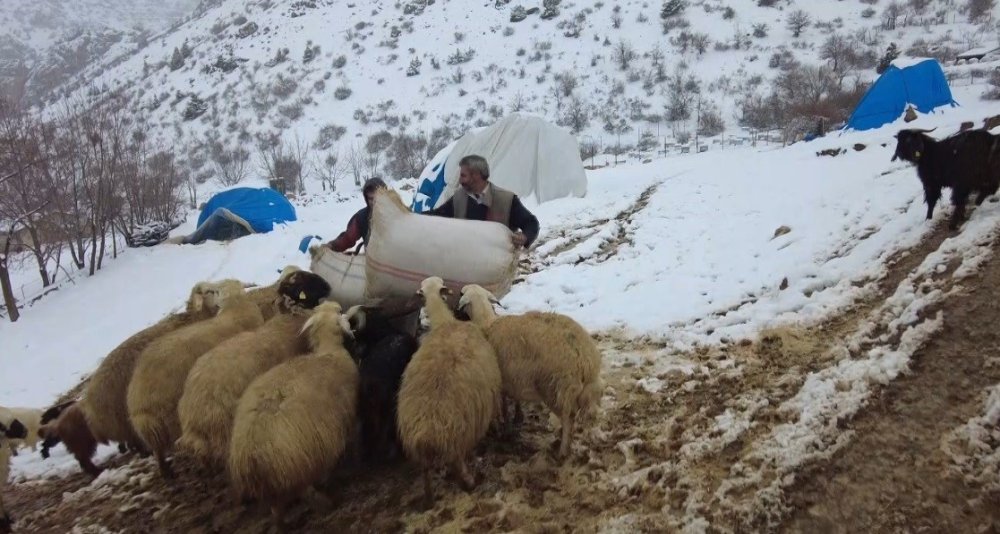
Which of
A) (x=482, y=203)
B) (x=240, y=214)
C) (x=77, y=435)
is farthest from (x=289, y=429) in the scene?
(x=240, y=214)

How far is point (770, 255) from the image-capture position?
22.0 ft

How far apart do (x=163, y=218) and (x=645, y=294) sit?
16.9 m

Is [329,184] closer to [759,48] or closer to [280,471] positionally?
[759,48]

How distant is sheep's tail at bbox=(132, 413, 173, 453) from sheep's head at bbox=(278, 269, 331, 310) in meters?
1.16

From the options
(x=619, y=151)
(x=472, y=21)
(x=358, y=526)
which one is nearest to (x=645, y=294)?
(x=358, y=526)

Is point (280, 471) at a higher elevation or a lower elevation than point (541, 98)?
lower

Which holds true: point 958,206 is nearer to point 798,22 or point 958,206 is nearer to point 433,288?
point 433,288

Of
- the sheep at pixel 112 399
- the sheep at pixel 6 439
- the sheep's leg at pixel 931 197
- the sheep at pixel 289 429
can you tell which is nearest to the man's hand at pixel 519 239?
the sheep at pixel 289 429

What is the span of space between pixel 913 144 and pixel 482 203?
4.88 meters

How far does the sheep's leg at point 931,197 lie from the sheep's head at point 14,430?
8.25 meters

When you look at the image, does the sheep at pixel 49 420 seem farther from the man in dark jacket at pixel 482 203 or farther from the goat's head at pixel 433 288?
the man in dark jacket at pixel 482 203

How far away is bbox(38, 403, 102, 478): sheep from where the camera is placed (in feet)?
13.1

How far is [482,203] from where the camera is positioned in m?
4.84

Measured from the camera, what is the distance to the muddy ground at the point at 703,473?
241 cm
